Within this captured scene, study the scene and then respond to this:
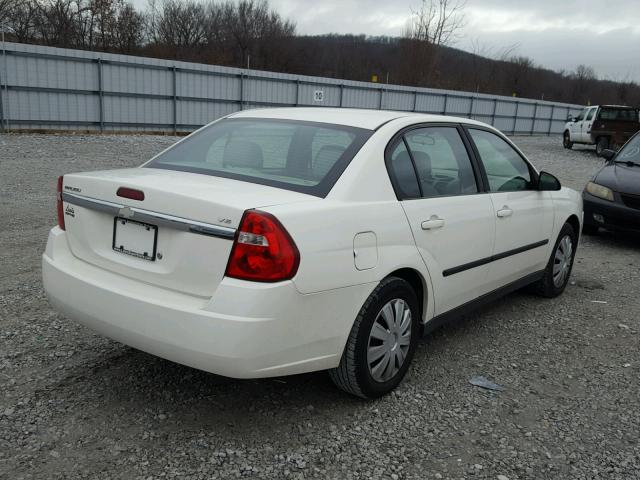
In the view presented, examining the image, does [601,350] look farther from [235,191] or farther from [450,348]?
[235,191]

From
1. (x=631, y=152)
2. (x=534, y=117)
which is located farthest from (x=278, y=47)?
(x=631, y=152)

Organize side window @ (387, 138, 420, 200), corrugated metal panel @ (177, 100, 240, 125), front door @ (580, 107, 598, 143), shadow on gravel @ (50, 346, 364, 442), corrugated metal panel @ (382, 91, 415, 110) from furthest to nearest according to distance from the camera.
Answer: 1. corrugated metal panel @ (382, 91, 415, 110)
2. front door @ (580, 107, 598, 143)
3. corrugated metal panel @ (177, 100, 240, 125)
4. side window @ (387, 138, 420, 200)
5. shadow on gravel @ (50, 346, 364, 442)

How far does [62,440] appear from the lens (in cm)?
274

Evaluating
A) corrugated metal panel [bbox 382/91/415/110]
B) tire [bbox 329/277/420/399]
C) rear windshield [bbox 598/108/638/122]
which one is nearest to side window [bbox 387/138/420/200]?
tire [bbox 329/277/420/399]

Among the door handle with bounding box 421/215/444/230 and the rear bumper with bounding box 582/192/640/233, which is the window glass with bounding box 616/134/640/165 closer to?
the rear bumper with bounding box 582/192/640/233

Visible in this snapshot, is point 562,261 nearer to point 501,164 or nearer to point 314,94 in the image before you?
point 501,164

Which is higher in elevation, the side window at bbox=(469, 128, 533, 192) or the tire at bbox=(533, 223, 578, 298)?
the side window at bbox=(469, 128, 533, 192)

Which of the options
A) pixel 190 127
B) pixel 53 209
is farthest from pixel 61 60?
pixel 53 209

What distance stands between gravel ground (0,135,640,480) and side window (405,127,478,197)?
111 centimetres

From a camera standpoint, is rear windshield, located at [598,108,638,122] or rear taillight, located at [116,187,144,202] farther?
rear windshield, located at [598,108,638,122]

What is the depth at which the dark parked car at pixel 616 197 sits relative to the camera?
725 centimetres

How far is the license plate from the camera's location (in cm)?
278

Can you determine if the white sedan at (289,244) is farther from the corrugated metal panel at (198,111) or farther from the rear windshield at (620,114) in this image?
the rear windshield at (620,114)

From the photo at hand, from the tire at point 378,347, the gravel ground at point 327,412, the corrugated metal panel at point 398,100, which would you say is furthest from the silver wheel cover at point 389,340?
the corrugated metal panel at point 398,100
